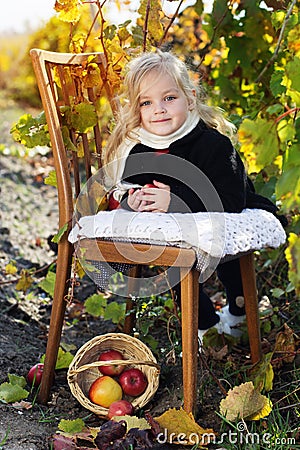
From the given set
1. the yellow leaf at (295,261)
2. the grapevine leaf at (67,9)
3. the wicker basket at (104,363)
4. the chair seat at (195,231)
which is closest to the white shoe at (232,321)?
the wicker basket at (104,363)

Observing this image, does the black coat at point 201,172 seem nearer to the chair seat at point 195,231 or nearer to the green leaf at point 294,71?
the chair seat at point 195,231

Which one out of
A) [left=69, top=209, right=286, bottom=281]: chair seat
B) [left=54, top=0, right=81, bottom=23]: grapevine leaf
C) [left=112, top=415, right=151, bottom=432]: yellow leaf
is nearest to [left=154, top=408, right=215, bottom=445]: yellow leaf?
[left=112, top=415, right=151, bottom=432]: yellow leaf

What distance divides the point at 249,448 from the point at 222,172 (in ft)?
2.61

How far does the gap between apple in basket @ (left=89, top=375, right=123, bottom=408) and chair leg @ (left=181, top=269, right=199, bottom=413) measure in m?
0.30

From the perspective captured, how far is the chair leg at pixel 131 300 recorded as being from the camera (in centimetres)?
256

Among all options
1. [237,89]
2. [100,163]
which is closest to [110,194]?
[100,163]

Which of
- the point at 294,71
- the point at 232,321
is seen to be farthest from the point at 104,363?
the point at 294,71

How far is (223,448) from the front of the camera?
6.39 ft

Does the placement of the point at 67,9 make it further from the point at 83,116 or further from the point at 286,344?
the point at 286,344

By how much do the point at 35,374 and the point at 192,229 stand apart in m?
0.83

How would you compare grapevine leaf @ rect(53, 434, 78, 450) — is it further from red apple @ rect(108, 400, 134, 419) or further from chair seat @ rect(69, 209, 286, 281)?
chair seat @ rect(69, 209, 286, 281)

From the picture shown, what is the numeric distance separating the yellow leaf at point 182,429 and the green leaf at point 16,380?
0.59 m

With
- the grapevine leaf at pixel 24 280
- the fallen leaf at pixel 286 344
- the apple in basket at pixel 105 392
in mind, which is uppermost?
the grapevine leaf at pixel 24 280

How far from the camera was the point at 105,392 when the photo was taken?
7.21 ft
